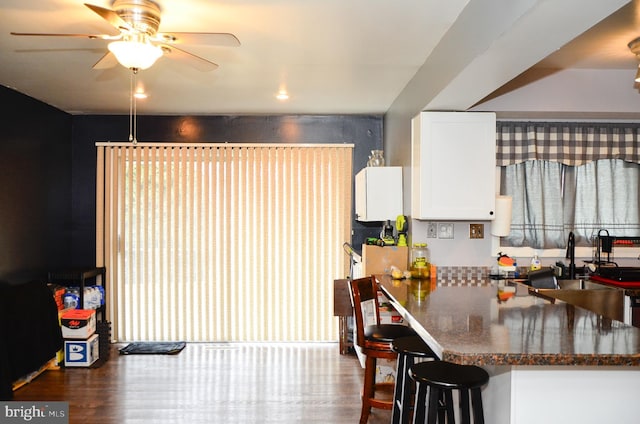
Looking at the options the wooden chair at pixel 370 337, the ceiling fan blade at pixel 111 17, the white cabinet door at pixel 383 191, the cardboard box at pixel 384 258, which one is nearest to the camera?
the ceiling fan blade at pixel 111 17

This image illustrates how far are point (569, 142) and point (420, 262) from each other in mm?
1615

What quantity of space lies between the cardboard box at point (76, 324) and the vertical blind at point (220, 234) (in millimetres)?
859

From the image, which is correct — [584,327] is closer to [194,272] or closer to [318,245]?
[318,245]

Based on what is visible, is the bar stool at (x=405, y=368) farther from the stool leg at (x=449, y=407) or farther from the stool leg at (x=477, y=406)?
the stool leg at (x=477, y=406)

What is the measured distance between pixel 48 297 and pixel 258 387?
199 cm

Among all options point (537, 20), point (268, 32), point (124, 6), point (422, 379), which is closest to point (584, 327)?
point (422, 379)

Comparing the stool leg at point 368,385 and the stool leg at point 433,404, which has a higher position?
the stool leg at point 433,404

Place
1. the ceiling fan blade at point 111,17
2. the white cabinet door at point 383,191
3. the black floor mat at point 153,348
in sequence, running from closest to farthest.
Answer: the ceiling fan blade at point 111,17 < the white cabinet door at point 383,191 < the black floor mat at point 153,348

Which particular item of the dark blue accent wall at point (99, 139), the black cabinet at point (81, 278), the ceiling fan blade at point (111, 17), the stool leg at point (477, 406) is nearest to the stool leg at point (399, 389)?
→ the stool leg at point (477, 406)

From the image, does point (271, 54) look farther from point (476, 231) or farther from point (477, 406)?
point (477, 406)

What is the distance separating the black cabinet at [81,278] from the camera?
208 inches

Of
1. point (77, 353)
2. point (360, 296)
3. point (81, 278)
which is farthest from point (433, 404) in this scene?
point (81, 278)

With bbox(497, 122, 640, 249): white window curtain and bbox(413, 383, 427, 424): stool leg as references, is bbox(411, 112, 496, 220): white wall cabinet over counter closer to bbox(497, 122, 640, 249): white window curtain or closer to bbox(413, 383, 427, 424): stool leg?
bbox(497, 122, 640, 249): white window curtain

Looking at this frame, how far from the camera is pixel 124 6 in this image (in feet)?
8.64
